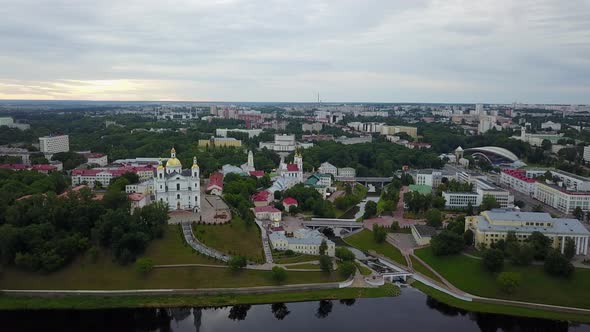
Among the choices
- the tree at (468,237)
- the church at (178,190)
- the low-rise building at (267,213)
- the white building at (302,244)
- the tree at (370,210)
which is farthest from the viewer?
the tree at (370,210)

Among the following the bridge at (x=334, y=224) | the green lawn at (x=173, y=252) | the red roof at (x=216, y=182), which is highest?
the red roof at (x=216, y=182)

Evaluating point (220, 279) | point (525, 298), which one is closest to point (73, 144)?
point (220, 279)

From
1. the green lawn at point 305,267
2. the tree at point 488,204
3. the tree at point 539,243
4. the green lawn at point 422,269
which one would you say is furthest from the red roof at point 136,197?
the tree at point 488,204

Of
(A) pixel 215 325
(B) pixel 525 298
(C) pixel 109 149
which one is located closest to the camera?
(A) pixel 215 325

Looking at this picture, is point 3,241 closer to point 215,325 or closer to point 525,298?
point 215,325

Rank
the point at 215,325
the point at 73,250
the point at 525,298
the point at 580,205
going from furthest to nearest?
the point at 580,205 < the point at 73,250 < the point at 525,298 < the point at 215,325

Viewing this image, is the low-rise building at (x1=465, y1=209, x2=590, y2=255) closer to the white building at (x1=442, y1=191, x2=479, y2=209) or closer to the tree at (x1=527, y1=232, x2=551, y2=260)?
the tree at (x1=527, y1=232, x2=551, y2=260)

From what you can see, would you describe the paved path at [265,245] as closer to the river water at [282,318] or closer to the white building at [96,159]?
the river water at [282,318]

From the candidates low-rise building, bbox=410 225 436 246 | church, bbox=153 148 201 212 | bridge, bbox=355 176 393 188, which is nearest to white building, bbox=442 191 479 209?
low-rise building, bbox=410 225 436 246
